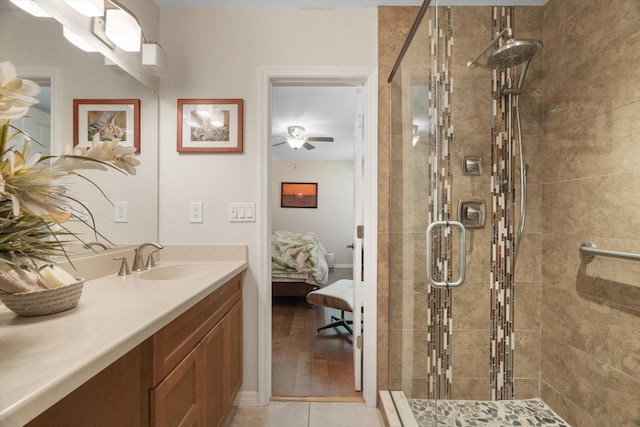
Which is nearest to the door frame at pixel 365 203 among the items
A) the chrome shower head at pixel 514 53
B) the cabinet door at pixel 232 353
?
the cabinet door at pixel 232 353

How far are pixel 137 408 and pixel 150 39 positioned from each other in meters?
1.97

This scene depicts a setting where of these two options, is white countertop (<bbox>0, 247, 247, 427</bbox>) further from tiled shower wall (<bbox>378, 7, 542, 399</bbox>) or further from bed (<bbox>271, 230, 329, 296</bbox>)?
bed (<bbox>271, 230, 329, 296</bbox>)

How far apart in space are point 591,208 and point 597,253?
0.23m

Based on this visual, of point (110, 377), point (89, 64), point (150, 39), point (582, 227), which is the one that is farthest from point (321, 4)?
point (110, 377)

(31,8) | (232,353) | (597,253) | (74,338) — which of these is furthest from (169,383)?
(597,253)

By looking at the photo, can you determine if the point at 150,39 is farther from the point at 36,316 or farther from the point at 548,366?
the point at 548,366

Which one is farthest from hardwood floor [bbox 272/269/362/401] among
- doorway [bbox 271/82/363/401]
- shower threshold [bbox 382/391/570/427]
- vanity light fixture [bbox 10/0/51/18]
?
vanity light fixture [bbox 10/0/51/18]

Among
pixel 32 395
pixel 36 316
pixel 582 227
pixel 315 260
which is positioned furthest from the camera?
pixel 315 260

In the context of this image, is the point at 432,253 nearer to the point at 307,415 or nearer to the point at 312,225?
the point at 307,415

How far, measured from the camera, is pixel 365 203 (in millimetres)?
1947

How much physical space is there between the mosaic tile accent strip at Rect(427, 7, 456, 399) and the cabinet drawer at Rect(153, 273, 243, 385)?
1019 mm

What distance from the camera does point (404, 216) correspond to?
5.53 ft

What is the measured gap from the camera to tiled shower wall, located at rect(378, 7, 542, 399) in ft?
5.14

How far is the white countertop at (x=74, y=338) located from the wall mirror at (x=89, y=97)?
16.9 inches
